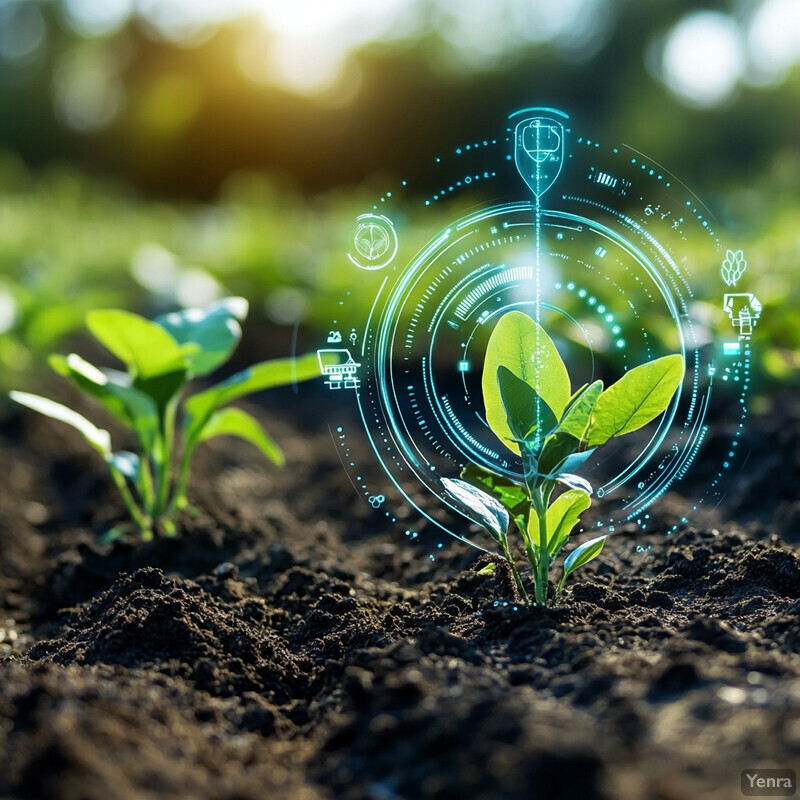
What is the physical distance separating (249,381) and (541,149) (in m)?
1.04

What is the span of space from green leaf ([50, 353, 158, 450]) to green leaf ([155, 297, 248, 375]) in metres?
0.16

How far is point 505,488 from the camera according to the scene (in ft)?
5.74

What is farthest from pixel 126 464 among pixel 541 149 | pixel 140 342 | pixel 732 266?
pixel 732 266

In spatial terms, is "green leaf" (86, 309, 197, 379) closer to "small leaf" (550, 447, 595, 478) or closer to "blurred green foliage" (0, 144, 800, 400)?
"blurred green foliage" (0, 144, 800, 400)

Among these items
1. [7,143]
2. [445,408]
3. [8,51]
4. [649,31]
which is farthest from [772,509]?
[8,51]

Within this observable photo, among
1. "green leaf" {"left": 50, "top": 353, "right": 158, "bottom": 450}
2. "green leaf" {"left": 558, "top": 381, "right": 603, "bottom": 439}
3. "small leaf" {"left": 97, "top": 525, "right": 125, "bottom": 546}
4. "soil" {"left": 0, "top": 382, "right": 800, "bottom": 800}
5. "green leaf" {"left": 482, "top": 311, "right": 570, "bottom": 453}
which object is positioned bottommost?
"soil" {"left": 0, "top": 382, "right": 800, "bottom": 800}

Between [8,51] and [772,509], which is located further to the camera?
[8,51]

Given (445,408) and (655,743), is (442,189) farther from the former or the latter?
(655,743)

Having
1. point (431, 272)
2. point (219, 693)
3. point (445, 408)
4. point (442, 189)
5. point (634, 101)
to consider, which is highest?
Answer: point (634, 101)

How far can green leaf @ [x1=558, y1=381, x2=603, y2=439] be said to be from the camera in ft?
5.32

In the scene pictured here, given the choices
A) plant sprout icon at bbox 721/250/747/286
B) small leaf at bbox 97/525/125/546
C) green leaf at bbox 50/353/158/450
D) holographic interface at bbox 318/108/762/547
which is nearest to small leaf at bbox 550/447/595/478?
holographic interface at bbox 318/108/762/547

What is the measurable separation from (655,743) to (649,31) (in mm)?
15046

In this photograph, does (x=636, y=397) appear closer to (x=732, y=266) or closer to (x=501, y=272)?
(x=501, y=272)

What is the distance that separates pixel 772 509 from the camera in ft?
8.63
